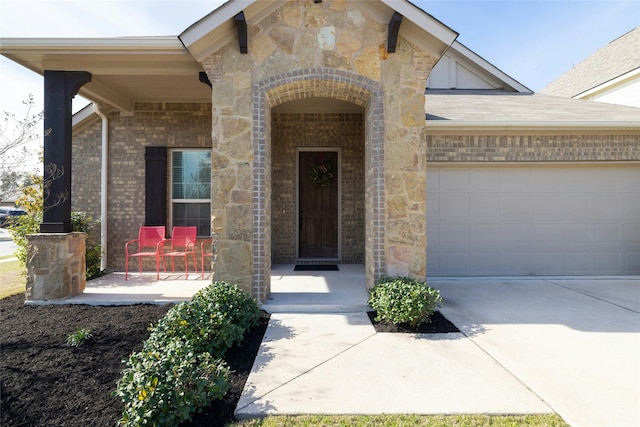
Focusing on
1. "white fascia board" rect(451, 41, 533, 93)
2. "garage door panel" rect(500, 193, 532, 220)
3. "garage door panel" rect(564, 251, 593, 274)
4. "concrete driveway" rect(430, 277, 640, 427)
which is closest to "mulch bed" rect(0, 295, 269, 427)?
"concrete driveway" rect(430, 277, 640, 427)

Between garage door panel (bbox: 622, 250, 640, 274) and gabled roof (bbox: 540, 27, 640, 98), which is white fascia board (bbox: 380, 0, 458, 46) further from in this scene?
gabled roof (bbox: 540, 27, 640, 98)

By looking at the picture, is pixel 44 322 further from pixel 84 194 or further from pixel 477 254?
pixel 477 254

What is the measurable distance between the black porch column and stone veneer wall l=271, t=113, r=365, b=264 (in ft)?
11.6

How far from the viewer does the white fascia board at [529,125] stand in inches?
222

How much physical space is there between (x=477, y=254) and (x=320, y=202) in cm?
338

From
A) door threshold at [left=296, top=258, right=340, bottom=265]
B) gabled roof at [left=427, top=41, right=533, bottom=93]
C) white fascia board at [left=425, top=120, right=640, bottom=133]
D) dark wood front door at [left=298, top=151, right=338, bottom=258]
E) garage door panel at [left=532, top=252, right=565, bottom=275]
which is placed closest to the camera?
white fascia board at [left=425, top=120, right=640, bottom=133]

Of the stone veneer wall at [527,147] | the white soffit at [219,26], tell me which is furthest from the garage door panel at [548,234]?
the white soffit at [219,26]

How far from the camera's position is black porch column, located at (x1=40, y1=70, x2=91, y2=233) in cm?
444

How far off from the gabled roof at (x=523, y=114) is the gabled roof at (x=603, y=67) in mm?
2386

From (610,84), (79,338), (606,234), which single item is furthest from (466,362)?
(610,84)

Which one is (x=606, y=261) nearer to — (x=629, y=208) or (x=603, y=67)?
(x=629, y=208)

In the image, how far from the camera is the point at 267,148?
175 inches

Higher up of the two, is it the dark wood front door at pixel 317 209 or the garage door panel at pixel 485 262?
the dark wood front door at pixel 317 209

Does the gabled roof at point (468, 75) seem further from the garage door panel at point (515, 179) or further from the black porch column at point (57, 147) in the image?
the black porch column at point (57, 147)
